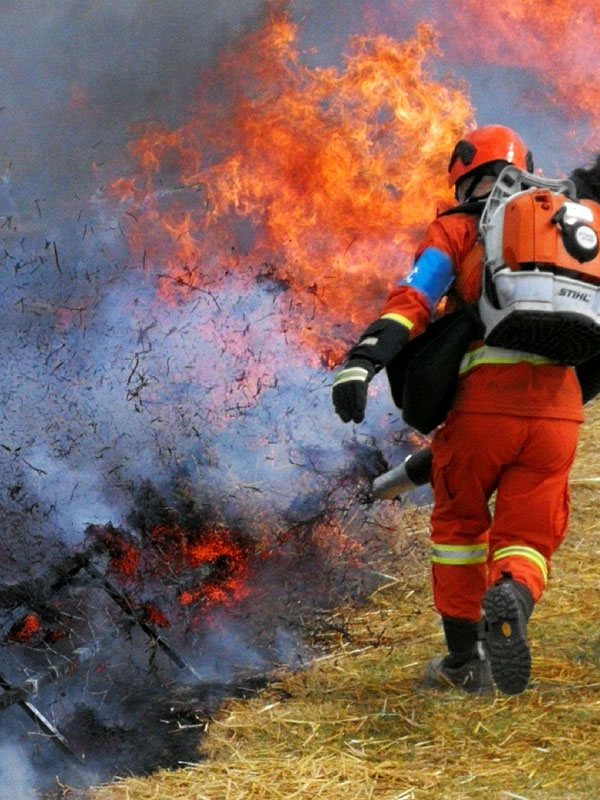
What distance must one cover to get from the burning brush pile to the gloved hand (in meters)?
1.49

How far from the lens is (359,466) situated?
704 centimetres

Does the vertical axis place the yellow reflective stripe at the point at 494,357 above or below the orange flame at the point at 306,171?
below

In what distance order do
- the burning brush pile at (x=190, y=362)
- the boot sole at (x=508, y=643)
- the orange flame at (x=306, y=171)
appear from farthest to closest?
1. the orange flame at (x=306, y=171)
2. the burning brush pile at (x=190, y=362)
3. the boot sole at (x=508, y=643)

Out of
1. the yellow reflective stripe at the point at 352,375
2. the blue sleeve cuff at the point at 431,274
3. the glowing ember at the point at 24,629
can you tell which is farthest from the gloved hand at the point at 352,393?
the glowing ember at the point at 24,629

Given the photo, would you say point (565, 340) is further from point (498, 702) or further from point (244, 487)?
point (244, 487)

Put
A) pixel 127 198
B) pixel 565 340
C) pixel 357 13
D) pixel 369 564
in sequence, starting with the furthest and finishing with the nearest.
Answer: pixel 357 13 → pixel 127 198 → pixel 369 564 → pixel 565 340

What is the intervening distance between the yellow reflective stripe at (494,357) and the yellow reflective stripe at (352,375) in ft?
1.65

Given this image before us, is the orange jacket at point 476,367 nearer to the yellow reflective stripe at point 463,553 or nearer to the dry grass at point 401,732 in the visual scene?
the yellow reflective stripe at point 463,553

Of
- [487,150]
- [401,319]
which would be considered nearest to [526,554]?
[401,319]

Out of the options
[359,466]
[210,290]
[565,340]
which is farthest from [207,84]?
[565,340]

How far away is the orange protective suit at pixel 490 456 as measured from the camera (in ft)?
14.1

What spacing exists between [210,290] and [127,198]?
1000mm

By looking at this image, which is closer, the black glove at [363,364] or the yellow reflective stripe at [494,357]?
the black glove at [363,364]

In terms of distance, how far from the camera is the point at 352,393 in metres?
4.08
